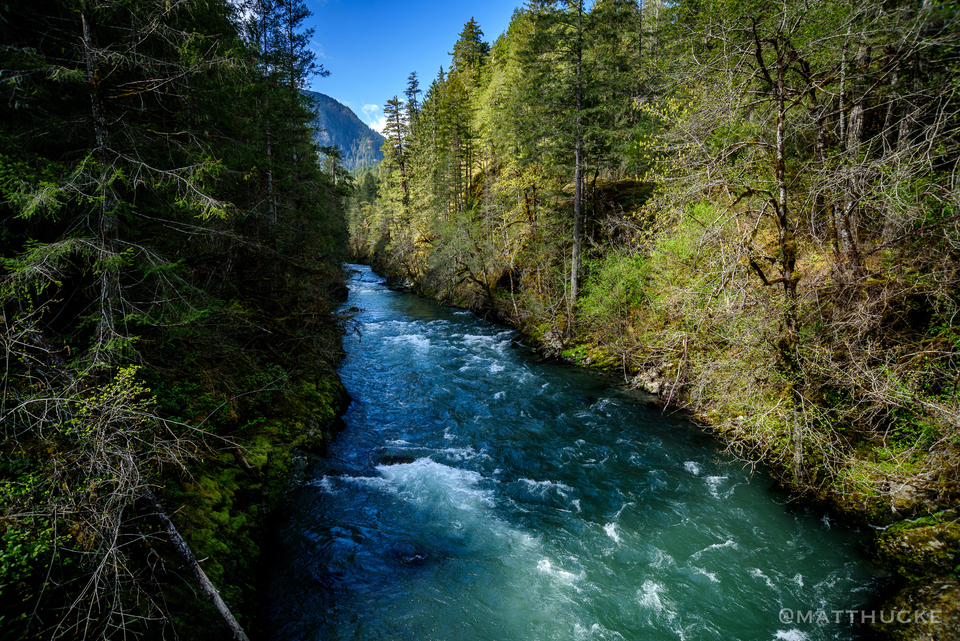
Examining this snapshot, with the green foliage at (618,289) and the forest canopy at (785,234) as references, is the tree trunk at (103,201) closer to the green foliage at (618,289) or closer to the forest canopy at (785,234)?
the forest canopy at (785,234)

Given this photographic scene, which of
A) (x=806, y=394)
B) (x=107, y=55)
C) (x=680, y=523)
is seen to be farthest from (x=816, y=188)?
(x=107, y=55)

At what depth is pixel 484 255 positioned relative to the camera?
74.7 feet

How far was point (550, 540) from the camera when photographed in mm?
7043

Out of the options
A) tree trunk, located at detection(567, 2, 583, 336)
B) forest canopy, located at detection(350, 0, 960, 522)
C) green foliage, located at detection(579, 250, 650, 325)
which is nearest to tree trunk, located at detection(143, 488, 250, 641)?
forest canopy, located at detection(350, 0, 960, 522)

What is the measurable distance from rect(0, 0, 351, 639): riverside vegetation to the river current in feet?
4.59

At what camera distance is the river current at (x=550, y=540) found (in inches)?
217

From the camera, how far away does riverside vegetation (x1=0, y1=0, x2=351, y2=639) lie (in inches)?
142

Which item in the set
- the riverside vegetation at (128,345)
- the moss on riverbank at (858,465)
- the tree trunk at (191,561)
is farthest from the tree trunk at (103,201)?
the moss on riverbank at (858,465)

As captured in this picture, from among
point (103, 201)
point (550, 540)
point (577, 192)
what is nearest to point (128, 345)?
point (103, 201)

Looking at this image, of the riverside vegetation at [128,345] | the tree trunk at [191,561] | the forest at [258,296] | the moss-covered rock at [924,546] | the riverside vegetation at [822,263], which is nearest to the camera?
the riverside vegetation at [128,345]

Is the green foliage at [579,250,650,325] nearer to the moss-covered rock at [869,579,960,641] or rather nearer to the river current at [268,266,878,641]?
the river current at [268,266,878,641]

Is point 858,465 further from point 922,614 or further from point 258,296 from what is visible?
point 258,296

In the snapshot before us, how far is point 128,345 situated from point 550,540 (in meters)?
7.69

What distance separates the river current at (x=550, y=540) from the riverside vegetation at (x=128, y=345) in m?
1.40
